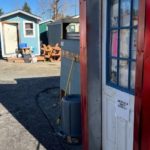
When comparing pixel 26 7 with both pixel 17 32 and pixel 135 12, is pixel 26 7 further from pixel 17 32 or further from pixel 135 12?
pixel 135 12

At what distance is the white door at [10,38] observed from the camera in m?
20.2

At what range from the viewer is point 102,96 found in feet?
14.0

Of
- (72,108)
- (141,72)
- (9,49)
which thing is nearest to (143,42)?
(141,72)

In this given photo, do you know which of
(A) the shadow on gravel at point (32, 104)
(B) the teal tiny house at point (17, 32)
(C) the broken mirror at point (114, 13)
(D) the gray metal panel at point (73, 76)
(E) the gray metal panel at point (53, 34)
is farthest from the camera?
(E) the gray metal panel at point (53, 34)

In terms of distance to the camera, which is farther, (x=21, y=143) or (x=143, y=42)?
(x=21, y=143)

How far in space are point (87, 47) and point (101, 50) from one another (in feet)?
0.64

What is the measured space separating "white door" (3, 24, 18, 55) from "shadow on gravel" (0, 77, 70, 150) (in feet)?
26.4

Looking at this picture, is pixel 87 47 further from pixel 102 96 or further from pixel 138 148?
pixel 138 148

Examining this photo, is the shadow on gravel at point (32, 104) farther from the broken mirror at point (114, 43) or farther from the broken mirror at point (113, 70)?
the broken mirror at point (114, 43)

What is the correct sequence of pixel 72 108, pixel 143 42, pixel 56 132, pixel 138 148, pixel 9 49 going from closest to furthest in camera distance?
pixel 143 42
pixel 138 148
pixel 72 108
pixel 56 132
pixel 9 49

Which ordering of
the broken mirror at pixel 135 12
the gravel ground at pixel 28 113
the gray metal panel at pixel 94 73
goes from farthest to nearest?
the gravel ground at pixel 28 113 → the gray metal panel at pixel 94 73 → the broken mirror at pixel 135 12

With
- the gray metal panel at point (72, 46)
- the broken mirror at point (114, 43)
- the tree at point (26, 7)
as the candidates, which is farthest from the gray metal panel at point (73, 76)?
the tree at point (26, 7)

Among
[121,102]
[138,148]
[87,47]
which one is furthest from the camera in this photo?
[87,47]

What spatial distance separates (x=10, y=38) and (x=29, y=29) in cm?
173
